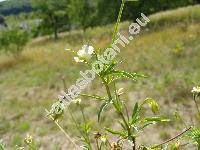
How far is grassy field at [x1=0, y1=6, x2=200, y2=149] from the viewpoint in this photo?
618 cm

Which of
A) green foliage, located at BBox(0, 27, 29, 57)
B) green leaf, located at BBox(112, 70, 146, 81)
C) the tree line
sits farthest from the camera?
the tree line

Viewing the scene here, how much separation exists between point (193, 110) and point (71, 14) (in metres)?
16.8

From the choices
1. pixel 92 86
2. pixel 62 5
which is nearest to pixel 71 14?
pixel 62 5

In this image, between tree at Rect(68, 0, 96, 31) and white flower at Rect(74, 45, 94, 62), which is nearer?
white flower at Rect(74, 45, 94, 62)

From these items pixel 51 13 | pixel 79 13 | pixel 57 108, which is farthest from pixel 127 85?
pixel 51 13

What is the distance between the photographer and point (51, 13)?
24531 millimetres

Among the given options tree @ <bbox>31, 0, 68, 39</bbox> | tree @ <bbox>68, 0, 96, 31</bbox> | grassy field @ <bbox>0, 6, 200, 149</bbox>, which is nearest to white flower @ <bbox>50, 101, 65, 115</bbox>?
grassy field @ <bbox>0, 6, 200, 149</bbox>

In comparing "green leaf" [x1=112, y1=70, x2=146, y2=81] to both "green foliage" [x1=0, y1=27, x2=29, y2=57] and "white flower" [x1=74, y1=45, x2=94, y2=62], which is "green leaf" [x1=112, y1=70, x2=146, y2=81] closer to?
"white flower" [x1=74, y1=45, x2=94, y2=62]

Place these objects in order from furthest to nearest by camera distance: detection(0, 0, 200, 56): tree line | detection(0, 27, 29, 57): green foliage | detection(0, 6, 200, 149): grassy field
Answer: detection(0, 0, 200, 56): tree line → detection(0, 27, 29, 57): green foliage → detection(0, 6, 200, 149): grassy field

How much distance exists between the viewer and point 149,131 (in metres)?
5.64

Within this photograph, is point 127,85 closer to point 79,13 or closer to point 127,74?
point 127,74

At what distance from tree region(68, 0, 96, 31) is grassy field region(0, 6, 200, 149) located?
9242 millimetres

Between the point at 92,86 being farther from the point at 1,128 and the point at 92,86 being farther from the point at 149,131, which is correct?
the point at 149,131

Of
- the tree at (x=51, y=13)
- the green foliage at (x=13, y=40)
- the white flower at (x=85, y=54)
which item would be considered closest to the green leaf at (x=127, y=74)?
the white flower at (x=85, y=54)
